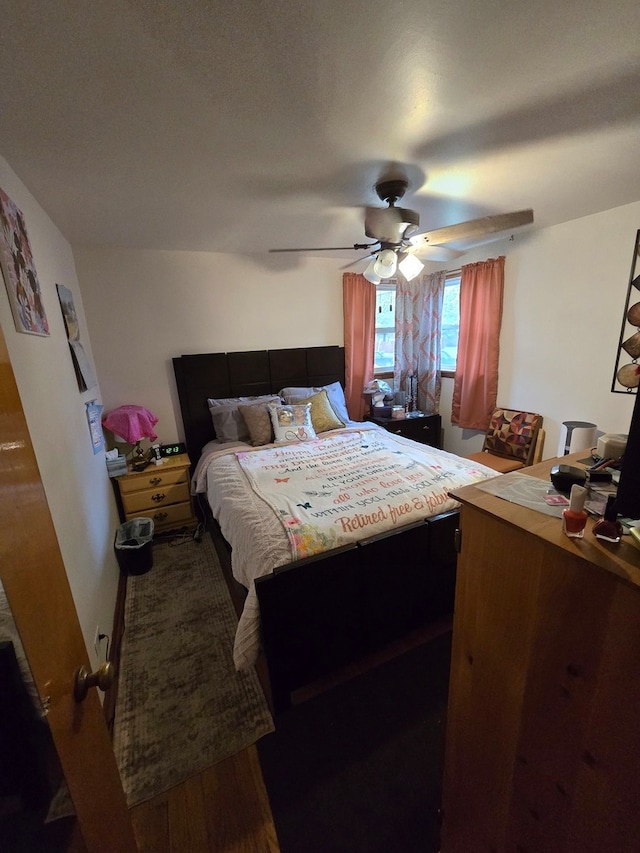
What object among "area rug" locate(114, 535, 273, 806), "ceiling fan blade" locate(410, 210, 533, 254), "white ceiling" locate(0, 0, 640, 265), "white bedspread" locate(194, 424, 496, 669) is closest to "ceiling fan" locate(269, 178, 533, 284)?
"ceiling fan blade" locate(410, 210, 533, 254)

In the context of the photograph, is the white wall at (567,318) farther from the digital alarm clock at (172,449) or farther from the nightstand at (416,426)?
the digital alarm clock at (172,449)

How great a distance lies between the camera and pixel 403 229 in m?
1.90

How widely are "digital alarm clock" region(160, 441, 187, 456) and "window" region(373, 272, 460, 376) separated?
2241mm

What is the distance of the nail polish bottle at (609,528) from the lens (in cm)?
62

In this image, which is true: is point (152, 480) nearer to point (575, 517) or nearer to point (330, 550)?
point (330, 550)

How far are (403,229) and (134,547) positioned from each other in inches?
104

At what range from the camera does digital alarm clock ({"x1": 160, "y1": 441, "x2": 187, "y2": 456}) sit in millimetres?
3064

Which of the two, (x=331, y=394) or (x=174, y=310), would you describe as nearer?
(x=174, y=310)

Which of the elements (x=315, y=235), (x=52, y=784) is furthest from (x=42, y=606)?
(x=315, y=235)

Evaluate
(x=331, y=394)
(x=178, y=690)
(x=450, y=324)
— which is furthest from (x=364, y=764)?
(x=450, y=324)

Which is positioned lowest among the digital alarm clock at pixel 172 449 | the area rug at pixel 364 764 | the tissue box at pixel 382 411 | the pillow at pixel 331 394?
the area rug at pixel 364 764

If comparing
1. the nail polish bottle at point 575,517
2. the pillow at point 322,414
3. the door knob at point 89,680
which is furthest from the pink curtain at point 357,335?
the door knob at point 89,680

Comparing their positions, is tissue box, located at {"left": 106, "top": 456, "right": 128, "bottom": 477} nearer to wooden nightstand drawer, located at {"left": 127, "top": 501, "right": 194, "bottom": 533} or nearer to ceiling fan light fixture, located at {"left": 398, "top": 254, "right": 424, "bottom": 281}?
wooden nightstand drawer, located at {"left": 127, "top": 501, "right": 194, "bottom": 533}

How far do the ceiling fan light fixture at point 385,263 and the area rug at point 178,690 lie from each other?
2.25 metres
